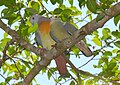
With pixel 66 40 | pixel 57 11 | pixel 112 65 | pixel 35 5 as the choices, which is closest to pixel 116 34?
pixel 112 65

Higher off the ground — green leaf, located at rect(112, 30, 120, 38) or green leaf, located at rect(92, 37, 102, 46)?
green leaf, located at rect(92, 37, 102, 46)

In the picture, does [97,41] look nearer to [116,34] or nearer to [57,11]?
[116,34]

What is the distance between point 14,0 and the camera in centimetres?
267

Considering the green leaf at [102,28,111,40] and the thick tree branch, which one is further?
the green leaf at [102,28,111,40]

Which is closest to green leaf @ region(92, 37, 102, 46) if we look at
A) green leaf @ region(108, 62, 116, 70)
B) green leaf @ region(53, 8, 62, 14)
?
green leaf @ region(108, 62, 116, 70)

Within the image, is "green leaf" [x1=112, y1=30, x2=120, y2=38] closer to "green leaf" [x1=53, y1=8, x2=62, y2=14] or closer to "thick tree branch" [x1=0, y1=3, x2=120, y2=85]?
"green leaf" [x1=53, y1=8, x2=62, y2=14]

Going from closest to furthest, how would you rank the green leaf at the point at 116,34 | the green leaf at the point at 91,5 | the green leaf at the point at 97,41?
the green leaf at the point at 91,5, the green leaf at the point at 116,34, the green leaf at the point at 97,41

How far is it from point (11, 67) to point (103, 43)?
104cm

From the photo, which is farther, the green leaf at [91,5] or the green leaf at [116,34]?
the green leaf at [116,34]

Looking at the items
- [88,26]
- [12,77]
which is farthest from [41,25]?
[88,26]

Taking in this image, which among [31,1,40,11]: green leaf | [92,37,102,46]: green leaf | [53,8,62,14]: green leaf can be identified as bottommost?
[92,37,102,46]: green leaf

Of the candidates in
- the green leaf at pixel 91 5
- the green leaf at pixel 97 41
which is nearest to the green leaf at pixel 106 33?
the green leaf at pixel 97 41

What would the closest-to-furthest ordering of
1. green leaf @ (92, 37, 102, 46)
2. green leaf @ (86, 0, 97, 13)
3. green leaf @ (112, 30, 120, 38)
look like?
green leaf @ (86, 0, 97, 13)
green leaf @ (112, 30, 120, 38)
green leaf @ (92, 37, 102, 46)

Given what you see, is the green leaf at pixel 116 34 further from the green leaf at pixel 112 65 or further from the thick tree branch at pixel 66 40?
the thick tree branch at pixel 66 40
